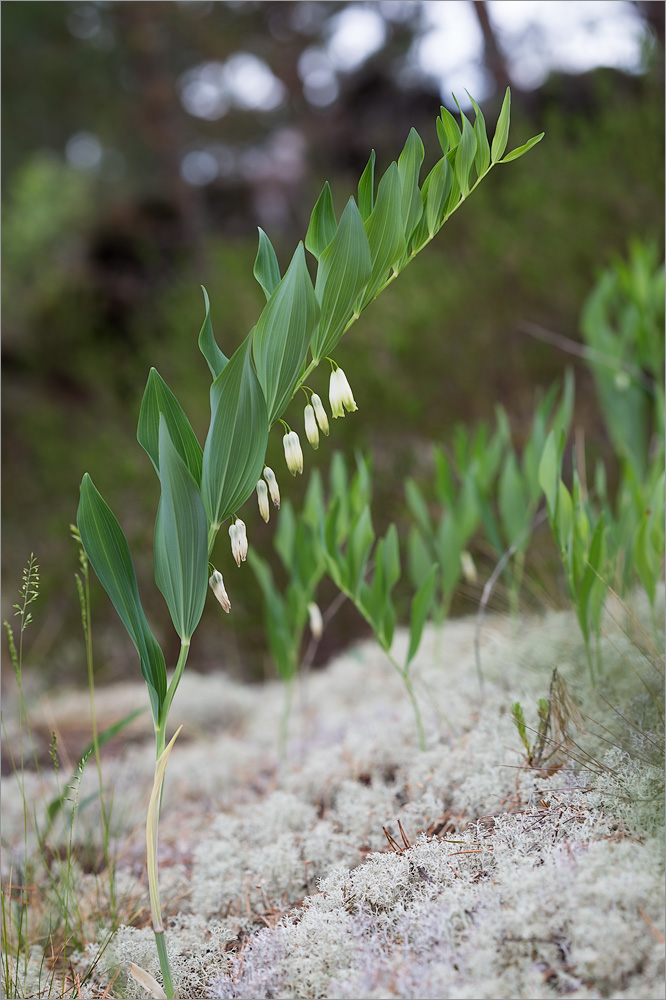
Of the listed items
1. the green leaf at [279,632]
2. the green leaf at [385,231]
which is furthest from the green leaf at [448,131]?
the green leaf at [279,632]

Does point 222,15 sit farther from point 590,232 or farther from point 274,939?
point 274,939

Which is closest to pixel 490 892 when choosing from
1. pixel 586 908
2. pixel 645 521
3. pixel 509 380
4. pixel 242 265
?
pixel 586 908

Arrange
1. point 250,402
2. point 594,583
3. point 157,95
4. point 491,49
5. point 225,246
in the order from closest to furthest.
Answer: point 250,402 < point 594,583 < point 491,49 < point 225,246 < point 157,95

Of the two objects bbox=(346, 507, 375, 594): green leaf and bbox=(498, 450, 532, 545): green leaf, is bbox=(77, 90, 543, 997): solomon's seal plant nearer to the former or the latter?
bbox=(346, 507, 375, 594): green leaf

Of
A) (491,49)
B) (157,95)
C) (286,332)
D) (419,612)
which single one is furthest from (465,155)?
(157,95)

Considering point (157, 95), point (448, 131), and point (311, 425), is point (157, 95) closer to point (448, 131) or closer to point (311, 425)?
point (448, 131)

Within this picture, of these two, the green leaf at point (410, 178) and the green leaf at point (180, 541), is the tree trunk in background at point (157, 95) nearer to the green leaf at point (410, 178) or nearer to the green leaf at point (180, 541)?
the green leaf at point (410, 178)
